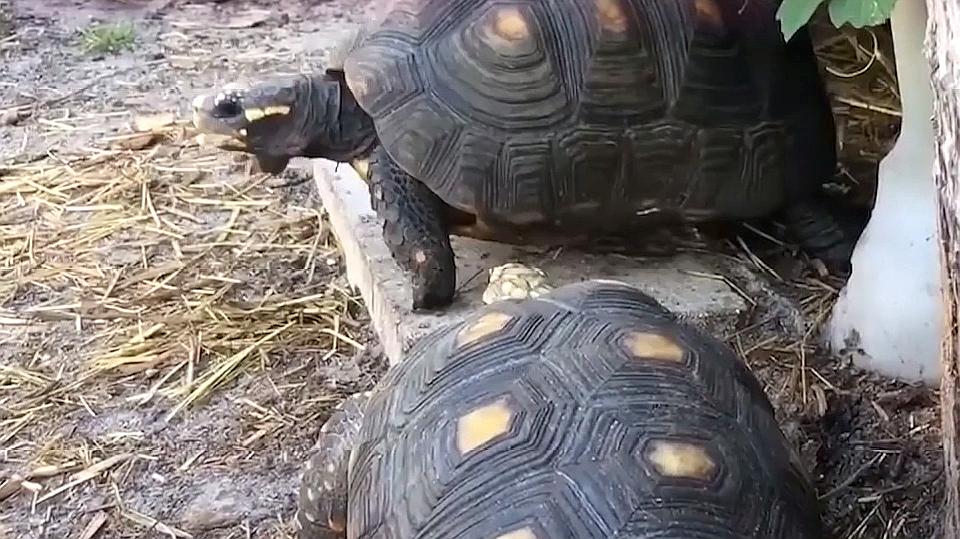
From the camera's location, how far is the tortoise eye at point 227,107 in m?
2.79

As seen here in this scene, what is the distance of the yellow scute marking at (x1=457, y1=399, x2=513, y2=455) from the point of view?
1.55 metres

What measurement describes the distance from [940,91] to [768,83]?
1203 mm

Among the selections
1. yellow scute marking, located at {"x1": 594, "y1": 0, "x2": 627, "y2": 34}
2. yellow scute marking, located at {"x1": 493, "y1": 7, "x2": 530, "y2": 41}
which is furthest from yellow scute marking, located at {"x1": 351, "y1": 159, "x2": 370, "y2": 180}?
yellow scute marking, located at {"x1": 594, "y1": 0, "x2": 627, "y2": 34}

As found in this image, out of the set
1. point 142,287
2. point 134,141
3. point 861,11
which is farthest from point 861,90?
point 134,141

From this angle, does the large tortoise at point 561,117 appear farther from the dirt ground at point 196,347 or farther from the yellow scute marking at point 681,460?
the yellow scute marking at point 681,460

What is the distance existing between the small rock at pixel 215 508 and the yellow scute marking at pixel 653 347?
1.01 m

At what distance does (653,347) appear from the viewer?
1639mm

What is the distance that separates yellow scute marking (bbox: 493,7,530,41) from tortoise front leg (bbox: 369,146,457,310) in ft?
1.16

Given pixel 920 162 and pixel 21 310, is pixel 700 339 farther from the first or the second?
pixel 21 310

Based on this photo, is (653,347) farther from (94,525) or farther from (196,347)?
Answer: (196,347)

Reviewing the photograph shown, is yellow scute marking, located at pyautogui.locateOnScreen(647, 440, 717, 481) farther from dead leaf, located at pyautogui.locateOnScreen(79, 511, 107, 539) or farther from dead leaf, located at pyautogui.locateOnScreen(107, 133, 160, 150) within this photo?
dead leaf, located at pyautogui.locateOnScreen(107, 133, 160, 150)

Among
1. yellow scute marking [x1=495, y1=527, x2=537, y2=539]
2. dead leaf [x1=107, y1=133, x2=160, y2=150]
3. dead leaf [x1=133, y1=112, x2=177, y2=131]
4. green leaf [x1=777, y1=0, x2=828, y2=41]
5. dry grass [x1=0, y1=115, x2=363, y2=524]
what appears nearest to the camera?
yellow scute marking [x1=495, y1=527, x2=537, y2=539]

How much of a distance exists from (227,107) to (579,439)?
5.08 feet

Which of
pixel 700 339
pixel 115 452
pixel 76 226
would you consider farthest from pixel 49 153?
pixel 700 339
